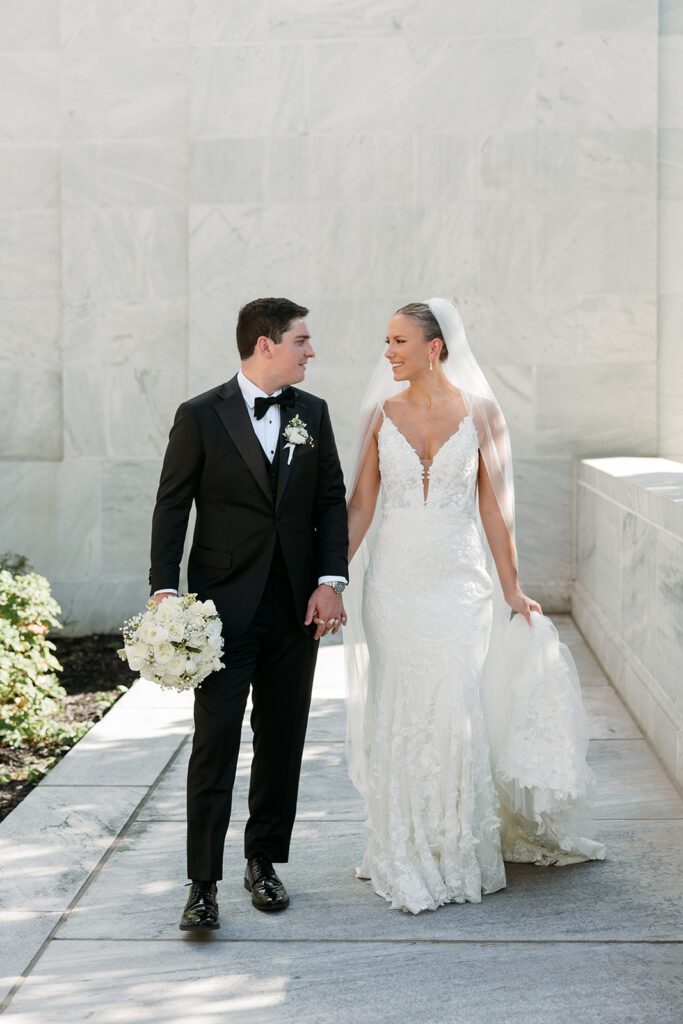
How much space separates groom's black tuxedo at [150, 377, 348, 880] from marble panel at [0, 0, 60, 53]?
24.4 ft

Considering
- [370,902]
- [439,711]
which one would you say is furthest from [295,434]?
[370,902]

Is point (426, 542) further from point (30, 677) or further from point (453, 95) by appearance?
point (453, 95)

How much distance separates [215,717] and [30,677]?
10.5 ft

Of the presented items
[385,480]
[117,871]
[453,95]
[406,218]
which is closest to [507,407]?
[406,218]

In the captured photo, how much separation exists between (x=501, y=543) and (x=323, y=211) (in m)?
6.04

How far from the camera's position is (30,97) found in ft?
35.7

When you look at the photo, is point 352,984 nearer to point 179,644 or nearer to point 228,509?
point 179,644

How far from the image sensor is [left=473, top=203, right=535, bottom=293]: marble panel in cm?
1049

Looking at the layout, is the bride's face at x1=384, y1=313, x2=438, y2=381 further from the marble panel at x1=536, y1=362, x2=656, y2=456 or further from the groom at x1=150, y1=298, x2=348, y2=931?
the marble panel at x1=536, y1=362, x2=656, y2=456

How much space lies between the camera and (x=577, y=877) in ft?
16.4

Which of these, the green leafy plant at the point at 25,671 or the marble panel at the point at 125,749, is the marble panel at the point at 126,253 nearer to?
the green leafy plant at the point at 25,671

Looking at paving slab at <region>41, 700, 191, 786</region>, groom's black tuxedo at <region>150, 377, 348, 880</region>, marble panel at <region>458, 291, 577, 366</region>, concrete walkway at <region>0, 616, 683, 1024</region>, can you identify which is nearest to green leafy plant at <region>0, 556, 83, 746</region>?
paving slab at <region>41, 700, 191, 786</region>

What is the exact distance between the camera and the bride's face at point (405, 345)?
502 cm

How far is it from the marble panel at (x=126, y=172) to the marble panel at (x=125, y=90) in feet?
0.35
